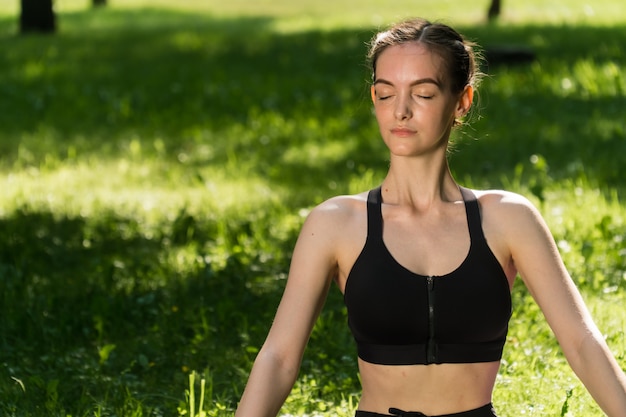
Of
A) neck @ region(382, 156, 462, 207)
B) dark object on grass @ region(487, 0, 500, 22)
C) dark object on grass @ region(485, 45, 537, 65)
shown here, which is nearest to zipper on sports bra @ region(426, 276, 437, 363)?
neck @ region(382, 156, 462, 207)

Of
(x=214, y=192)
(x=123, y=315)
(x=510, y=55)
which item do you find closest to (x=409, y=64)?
(x=123, y=315)

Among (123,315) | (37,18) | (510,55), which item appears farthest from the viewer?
(37,18)

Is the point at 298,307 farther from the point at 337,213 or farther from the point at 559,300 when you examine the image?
the point at 559,300

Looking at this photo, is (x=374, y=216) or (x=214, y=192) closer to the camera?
(x=374, y=216)

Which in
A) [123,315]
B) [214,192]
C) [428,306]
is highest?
[428,306]

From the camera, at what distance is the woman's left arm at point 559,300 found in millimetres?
3094

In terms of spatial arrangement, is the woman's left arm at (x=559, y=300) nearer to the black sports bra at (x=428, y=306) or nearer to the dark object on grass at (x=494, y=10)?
the black sports bra at (x=428, y=306)

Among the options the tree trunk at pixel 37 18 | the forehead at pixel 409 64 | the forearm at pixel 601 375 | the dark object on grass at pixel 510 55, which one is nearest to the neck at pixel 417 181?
the forehead at pixel 409 64

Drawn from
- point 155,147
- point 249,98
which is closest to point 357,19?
point 249,98

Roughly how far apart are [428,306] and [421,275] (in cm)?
8

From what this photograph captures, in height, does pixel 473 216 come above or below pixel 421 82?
below

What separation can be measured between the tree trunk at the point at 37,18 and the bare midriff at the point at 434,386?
1786cm

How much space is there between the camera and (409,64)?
3248 millimetres

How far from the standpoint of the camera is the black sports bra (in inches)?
125
